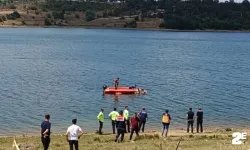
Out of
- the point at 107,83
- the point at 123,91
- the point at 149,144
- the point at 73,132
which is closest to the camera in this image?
the point at 73,132

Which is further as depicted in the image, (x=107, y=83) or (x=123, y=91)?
(x=107, y=83)

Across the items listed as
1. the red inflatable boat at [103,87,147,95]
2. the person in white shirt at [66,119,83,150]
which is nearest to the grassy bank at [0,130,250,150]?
the person in white shirt at [66,119,83,150]

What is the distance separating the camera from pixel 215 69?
94.6 meters

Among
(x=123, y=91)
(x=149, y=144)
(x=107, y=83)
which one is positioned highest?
(x=149, y=144)

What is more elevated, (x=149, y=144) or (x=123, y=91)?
(x=149, y=144)

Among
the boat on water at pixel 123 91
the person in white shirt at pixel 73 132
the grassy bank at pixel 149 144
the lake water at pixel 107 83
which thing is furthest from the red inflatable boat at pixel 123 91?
the person in white shirt at pixel 73 132

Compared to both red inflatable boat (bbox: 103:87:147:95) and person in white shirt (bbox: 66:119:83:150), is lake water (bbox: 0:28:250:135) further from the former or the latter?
person in white shirt (bbox: 66:119:83:150)

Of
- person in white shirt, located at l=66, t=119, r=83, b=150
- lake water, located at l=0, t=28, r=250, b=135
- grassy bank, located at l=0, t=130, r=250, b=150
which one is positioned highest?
person in white shirt, located at l=66, t=119, r=83, b=150

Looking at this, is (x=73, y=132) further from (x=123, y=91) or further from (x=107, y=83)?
(x=107, y=83)

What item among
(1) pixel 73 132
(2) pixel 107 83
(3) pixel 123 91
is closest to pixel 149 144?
(1) pixel 73 132

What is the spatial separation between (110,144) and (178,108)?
25115mm

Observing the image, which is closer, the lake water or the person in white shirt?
the person in white shirt

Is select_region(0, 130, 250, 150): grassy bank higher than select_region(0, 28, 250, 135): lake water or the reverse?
higher

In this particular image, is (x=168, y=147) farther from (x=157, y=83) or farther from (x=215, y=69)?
(x=215, y=69)
